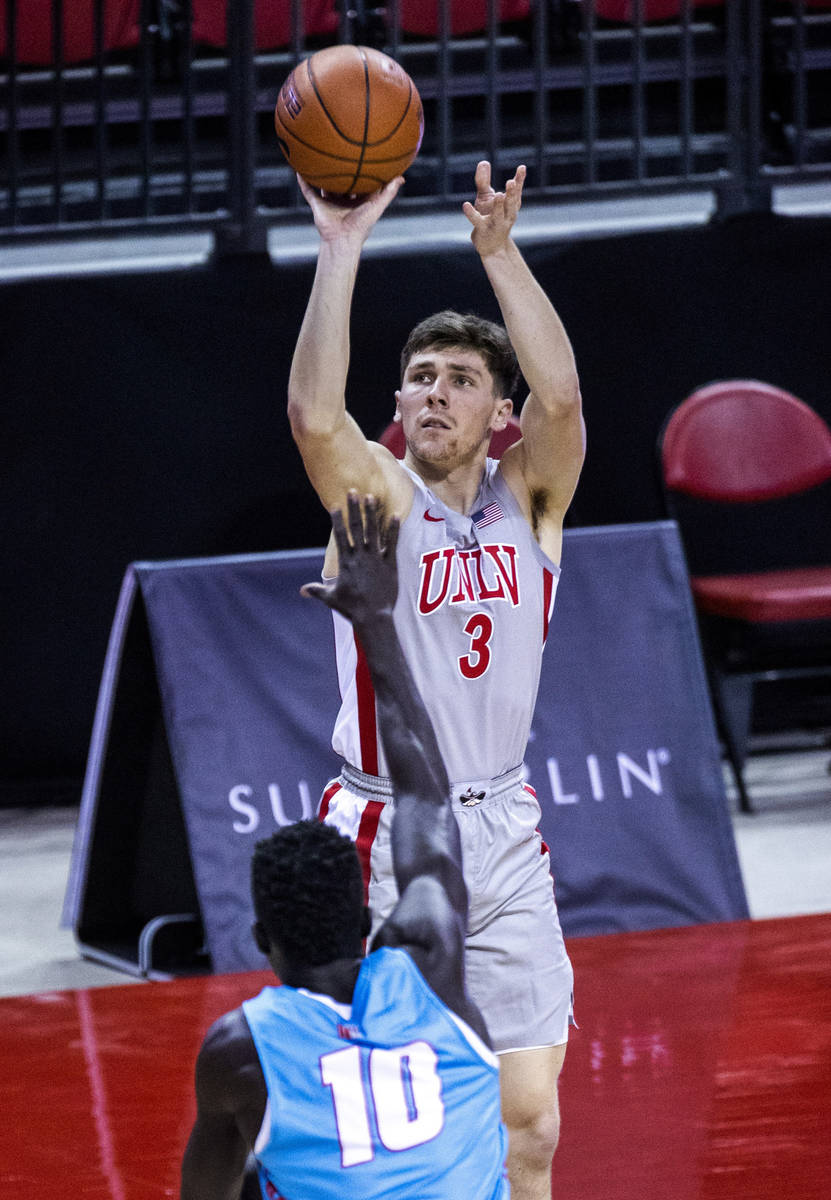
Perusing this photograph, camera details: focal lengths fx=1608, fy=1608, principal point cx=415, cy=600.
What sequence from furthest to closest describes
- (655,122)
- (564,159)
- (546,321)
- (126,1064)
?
(655,122)
(564,159)
(126,1064)
(546,321)

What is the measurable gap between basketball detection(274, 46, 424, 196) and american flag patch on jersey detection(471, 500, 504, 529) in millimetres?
619

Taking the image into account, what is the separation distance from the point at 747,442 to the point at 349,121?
3322 mm

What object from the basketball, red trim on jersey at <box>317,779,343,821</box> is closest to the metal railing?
the basketball

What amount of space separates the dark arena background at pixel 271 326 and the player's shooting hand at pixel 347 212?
1955 millimetres

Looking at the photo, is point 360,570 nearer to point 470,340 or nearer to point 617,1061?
point 470,340

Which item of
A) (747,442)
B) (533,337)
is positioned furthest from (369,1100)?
(747,442)

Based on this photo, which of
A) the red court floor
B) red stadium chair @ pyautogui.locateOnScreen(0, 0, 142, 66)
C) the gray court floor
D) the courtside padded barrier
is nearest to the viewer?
the red court floor

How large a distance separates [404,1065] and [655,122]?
21.4ft

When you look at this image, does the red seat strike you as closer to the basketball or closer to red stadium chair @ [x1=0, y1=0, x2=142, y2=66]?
the basketball

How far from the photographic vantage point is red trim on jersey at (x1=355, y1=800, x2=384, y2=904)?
2.81 m

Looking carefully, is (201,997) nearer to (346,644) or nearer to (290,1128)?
(346,644)

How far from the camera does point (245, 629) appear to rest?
4.57 m

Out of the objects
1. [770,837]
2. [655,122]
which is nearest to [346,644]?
[770,837]

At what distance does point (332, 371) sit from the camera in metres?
2.71
